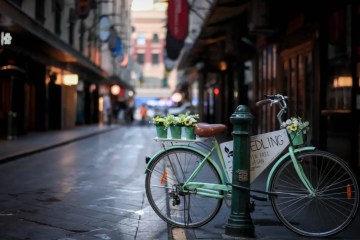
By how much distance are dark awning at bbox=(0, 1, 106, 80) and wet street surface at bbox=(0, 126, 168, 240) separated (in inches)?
241

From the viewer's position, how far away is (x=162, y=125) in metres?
5.57

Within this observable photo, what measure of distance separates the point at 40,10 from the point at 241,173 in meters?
22.1

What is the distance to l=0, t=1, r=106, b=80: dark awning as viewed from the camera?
16953mm

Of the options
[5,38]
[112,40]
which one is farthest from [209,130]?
[112,40]

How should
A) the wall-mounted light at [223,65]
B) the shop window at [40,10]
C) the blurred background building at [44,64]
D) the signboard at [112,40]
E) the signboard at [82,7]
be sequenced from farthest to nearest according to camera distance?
the signboard at [112,40] → the signboard at [82,7] → the shop window at [40,10] → the wall-mounted light at [223,65] → the blurred background building at [44,64]

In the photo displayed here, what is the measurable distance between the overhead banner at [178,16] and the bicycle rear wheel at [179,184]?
13875mm

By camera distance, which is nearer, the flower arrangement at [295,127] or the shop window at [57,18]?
the flower arrangement at [295,127]

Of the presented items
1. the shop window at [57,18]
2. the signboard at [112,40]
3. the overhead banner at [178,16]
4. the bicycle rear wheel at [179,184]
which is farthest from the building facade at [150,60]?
the bicycle rear wheel at [179,184]

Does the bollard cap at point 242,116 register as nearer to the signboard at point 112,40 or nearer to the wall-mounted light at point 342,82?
the wall-mounted light at point 342,82

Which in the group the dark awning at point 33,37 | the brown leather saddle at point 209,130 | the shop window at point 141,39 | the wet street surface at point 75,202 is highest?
the shop window at point 141,39

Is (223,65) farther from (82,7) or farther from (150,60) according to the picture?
(150,60)

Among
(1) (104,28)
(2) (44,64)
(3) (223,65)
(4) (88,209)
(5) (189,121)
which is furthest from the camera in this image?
(1) (104,28)

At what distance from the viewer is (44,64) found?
89.1ft

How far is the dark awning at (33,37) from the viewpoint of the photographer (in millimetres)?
16953
